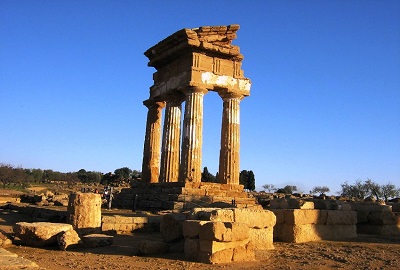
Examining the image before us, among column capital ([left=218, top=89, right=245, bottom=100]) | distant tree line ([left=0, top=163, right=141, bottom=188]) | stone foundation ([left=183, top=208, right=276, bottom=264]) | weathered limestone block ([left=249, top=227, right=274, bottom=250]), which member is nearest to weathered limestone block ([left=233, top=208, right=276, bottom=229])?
weathered limestone block ([left=249, top=227, right=274, bottom=250])

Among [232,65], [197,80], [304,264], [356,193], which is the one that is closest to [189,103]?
[197,80]

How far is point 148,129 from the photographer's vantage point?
75.9ft

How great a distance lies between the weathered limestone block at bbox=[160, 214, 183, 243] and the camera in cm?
927

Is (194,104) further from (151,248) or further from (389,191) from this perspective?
(389,191)

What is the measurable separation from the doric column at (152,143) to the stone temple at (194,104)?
24cm

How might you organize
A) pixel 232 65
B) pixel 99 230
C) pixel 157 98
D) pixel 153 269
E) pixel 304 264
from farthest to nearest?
pixel 157 98, pixel 232 65, pixel 99 230, pixel 304 264, pixel 153 269

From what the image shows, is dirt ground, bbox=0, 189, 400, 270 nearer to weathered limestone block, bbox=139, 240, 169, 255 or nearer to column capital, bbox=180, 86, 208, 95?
weathered limestone block, bbox=139, 240, 169, 255

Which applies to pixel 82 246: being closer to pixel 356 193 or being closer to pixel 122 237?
pixel 122 237

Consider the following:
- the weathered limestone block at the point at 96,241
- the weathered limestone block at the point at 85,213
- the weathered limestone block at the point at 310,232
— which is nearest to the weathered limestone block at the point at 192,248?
the weathered limestone block at the point at 96,241

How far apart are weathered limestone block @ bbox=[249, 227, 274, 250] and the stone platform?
6323mm

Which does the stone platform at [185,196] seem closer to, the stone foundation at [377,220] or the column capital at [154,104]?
the stone foundation at [377,220]

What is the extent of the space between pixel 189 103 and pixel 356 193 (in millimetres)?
52044

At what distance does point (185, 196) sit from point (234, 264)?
972cm

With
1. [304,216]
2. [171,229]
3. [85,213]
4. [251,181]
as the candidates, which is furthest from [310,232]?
[251,181]
